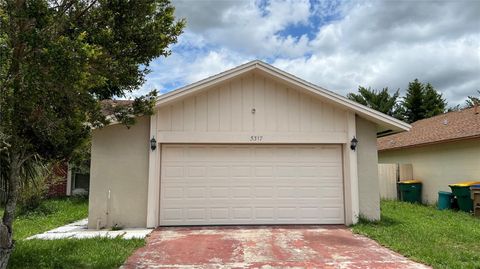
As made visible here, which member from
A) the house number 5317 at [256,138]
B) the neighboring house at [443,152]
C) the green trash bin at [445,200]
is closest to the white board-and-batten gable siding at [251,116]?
the house number 5317 at [256,138]

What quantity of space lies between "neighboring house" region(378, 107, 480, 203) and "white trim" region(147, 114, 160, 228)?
31.5 ft

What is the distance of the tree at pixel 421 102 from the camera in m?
36.6

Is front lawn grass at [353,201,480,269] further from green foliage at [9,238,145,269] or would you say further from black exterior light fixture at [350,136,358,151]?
green foliage at [9,238,145,269]

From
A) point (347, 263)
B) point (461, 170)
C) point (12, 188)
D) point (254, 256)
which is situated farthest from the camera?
point (461, 170)

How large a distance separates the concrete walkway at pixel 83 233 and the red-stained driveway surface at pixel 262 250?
38 centimetres

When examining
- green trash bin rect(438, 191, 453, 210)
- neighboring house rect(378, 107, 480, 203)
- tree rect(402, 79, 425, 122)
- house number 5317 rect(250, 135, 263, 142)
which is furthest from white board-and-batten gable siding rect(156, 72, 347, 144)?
tree rect(402, 79, 425, 122)

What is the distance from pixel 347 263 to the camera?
612cm

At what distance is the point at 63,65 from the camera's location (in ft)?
14.0

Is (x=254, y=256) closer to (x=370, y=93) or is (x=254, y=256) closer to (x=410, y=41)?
(x=410, y=41)

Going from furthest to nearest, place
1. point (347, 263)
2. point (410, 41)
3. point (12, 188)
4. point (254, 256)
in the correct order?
point (410, 41) < point (254, 256) < point (347, 263) < point (12, 188)

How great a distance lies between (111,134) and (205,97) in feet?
8.42

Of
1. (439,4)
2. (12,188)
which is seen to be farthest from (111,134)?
(439,4)

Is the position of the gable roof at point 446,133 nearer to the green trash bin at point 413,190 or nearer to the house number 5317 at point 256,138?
the green trash bin at point 413,190

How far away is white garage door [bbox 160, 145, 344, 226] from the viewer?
998 centimetres
